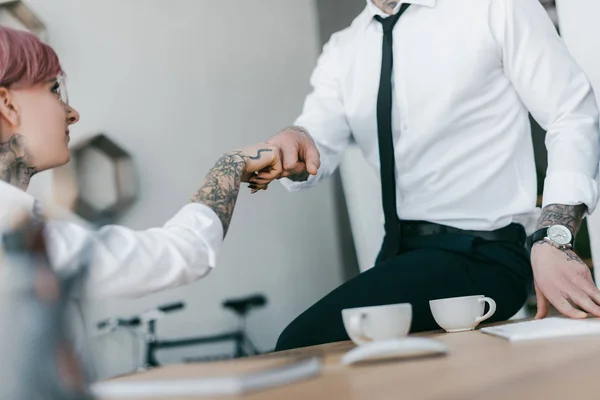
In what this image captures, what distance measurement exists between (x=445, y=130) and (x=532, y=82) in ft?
0.81

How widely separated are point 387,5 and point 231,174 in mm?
887

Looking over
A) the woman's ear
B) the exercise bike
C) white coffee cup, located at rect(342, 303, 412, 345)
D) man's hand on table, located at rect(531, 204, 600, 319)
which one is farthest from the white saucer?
the exercise bike

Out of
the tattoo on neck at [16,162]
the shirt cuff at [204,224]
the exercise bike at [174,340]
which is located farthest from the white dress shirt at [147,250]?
the exercise bike at [174,340]

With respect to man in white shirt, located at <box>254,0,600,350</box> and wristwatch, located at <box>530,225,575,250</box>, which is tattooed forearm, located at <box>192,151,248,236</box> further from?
wristwatch, located at <box>530,225,575,250</box>

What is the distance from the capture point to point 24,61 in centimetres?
113

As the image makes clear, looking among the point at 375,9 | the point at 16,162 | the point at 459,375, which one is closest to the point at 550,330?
the point at 459,375

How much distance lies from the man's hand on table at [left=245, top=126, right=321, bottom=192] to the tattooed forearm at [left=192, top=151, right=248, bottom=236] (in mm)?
124

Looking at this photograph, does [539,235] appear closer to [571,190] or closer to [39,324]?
[571,190]

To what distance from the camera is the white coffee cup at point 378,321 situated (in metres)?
0.91

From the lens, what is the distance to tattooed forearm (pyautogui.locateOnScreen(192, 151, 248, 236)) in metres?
1.10

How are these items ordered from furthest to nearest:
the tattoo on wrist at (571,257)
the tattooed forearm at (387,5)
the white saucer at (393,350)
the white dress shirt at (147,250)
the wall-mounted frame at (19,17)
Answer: the wall-mounted frame at (19,17)
the tattooed forearm at (387,5)
the tattoo on wrist at (571,257)
the white dress shirt at (147,250)
the white saucer at (393,350)

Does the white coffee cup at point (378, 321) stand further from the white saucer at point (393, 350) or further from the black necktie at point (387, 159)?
the black necktie at point (387, 159)

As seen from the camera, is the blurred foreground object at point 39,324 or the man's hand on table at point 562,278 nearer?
the blurred foreground object at point 39,324

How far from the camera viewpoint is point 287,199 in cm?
353
